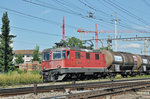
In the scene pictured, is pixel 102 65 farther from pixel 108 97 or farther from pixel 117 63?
pixel 108 97

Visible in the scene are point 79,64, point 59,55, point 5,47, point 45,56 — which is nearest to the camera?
point 59,55

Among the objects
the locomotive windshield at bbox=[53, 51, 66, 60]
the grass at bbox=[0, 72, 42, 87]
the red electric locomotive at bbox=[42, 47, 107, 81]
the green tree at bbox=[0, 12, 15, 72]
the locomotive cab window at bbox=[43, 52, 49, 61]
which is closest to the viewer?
the grass at bbox=[0, 72, 42, 87]

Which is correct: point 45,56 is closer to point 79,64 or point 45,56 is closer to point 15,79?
point 79,64

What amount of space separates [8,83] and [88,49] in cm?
866

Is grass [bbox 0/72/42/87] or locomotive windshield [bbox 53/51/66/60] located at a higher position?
locomotive windshield [bbox 53/51/66/60]

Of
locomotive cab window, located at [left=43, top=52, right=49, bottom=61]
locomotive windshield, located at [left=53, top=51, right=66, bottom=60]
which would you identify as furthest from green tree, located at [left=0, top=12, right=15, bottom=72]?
locomotive windshield, located at [left=53, top=51, right=66, bottom=60]

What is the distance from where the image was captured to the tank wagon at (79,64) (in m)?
20.5

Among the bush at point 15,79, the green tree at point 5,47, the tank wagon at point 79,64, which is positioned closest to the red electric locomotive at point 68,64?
the tank wagon at point 79,64

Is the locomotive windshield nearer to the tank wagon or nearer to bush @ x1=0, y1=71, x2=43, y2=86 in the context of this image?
the tank wagon

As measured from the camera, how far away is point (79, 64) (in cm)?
2172

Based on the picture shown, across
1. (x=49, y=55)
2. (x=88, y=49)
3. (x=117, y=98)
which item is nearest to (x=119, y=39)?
(x=88, y=49)

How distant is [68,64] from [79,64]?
1537mm

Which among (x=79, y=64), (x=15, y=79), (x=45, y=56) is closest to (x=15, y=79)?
(x=15, y=79)

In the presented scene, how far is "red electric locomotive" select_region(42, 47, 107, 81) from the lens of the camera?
2038cm
